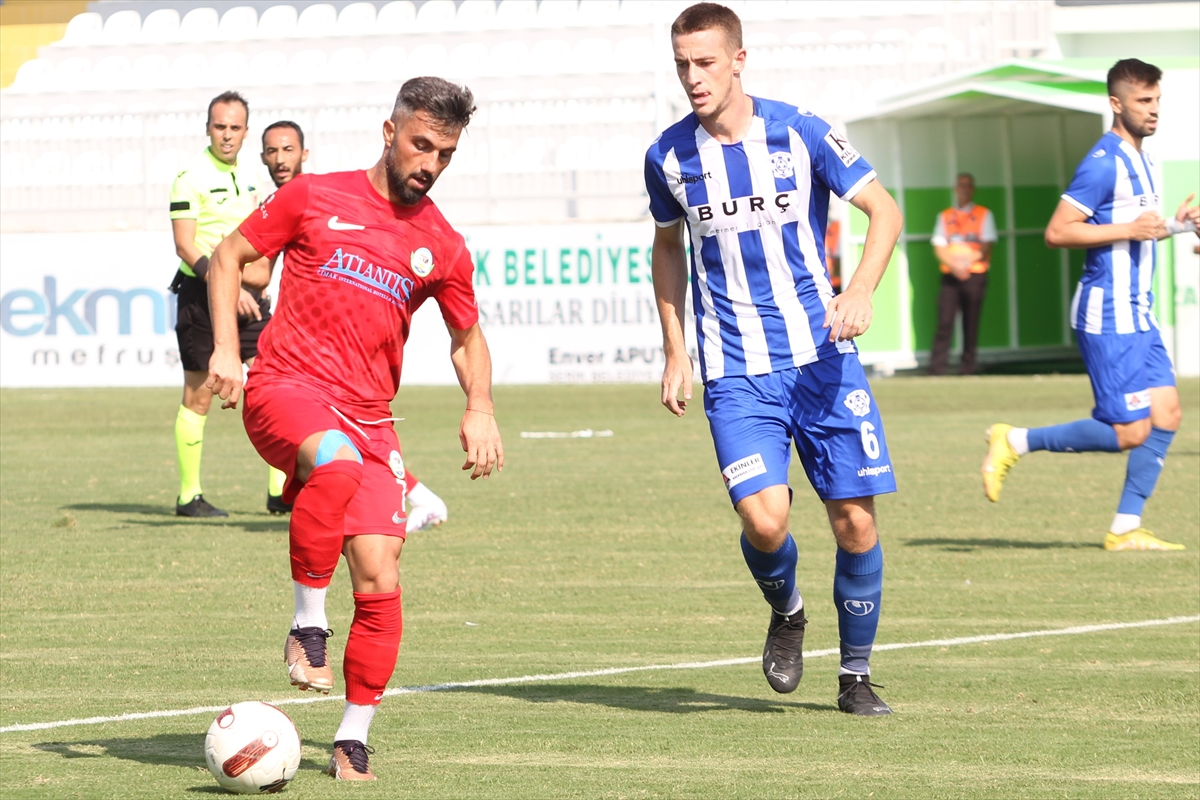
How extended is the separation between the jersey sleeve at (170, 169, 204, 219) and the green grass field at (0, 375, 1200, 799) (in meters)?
1.85

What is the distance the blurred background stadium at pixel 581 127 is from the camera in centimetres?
2278

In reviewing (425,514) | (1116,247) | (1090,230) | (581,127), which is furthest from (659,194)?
(581,127)

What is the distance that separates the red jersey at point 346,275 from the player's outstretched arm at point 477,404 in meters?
0.20

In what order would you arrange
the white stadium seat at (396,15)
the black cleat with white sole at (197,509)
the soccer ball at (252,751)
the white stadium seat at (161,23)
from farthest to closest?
the white stadium seat at (161,23) → the white stadium seat at (396,15) → the black cleat with white sole at (197,509) → the soccer ball at (252,751)

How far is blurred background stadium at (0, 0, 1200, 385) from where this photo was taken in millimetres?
22781

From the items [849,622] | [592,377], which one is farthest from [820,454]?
[592,377]

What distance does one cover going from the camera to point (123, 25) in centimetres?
3338

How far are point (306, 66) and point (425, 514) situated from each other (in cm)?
2194

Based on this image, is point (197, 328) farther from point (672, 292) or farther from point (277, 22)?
point (277, 22)

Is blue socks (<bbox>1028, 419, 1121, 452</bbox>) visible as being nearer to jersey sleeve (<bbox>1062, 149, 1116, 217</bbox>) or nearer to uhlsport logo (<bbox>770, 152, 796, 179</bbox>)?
jersey sleeve (<bbox>1062, 149, 1116, 217</bbox>)

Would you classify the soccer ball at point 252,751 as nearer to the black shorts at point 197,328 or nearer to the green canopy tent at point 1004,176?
the black shorts at point 197,328

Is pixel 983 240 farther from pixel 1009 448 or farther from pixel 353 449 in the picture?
pixel 353 449

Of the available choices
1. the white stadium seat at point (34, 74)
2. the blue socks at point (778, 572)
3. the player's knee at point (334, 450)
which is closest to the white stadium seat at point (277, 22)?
the white stadium seat at point (34, 74)

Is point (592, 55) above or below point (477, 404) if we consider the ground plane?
above
